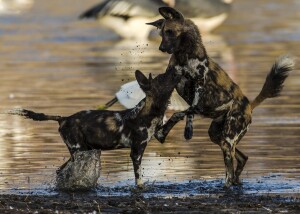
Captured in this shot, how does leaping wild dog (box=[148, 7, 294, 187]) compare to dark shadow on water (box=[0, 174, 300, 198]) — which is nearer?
dark shadow on water (box=[0, 174, 300, 198])

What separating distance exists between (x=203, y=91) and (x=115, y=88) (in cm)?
695

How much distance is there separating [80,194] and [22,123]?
4589mm

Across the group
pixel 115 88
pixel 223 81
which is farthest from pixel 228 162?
pixel 115 88

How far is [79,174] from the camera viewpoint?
10.5 meters

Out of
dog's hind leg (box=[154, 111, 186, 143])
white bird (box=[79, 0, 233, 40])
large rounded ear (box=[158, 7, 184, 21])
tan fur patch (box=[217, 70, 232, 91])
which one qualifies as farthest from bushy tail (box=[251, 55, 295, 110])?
white bird (box=[79, 0, 233, 40])

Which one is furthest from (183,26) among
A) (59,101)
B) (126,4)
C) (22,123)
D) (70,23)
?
(70,23)

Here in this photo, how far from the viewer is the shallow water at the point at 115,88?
11172 mm

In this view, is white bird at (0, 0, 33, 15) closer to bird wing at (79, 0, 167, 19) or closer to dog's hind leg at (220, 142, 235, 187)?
bird wing at (79, 0, 167, 19)

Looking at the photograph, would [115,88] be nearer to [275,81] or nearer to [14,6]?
[275,81]

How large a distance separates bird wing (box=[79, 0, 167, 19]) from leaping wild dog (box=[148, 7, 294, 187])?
1380 cm

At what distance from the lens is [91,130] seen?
10.5 metres

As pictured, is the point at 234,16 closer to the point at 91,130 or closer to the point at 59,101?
the point at 59,101

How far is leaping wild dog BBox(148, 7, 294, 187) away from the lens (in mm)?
10492

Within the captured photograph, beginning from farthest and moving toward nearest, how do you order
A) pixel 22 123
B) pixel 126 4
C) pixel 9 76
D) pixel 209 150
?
pixel 126 4, pixel 9 76, pixel 22 123, pixel 209 150
